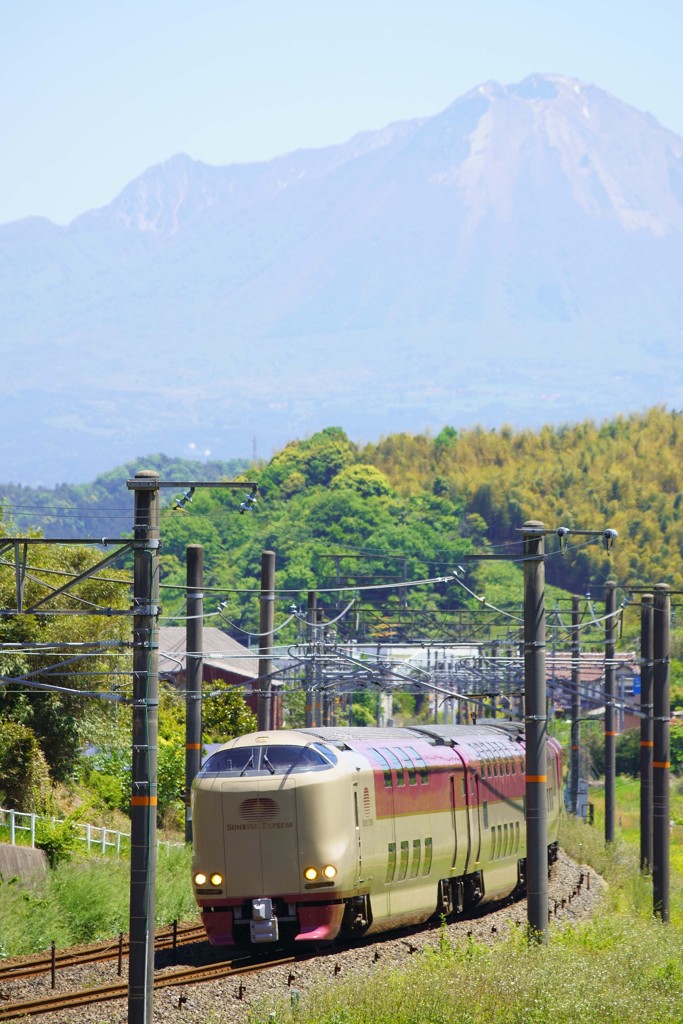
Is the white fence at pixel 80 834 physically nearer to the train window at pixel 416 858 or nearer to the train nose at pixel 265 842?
the train window at pixel 416 858

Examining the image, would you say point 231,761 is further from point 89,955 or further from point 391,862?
point 89,955

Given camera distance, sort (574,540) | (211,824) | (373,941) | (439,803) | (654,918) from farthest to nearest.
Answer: (574,540) < (654,918) < (439,803) < (373,941) < (211,824)

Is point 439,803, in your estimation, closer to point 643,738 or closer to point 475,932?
point 475,932

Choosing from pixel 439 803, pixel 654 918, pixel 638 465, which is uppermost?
pixel 638 465

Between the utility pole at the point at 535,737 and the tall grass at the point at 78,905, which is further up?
the utility pole at the point at 535,737

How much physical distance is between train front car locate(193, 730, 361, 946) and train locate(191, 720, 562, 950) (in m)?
0.02

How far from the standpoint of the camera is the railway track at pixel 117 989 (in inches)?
876

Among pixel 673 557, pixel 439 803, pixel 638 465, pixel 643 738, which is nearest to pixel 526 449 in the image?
pixel 638 465

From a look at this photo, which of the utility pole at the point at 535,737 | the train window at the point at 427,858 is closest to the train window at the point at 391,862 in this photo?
the train window at the point at 427,858

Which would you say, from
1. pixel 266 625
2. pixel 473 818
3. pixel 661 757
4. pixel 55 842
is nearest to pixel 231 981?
pixel 473 818

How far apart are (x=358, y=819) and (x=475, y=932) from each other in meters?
4.70

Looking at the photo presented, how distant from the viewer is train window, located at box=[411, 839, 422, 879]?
30.4 m

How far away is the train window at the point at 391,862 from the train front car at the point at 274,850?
1.68m

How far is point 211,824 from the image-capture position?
27172 millimetres
